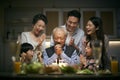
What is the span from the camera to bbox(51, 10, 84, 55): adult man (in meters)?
3.61

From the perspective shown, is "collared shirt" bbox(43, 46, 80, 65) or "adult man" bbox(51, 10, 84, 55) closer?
"collared shirt" bbox(43, 46, 80, 65)

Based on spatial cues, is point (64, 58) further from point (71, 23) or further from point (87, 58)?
point (71, 23)

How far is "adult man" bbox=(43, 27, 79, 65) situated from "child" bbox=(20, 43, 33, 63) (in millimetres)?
198

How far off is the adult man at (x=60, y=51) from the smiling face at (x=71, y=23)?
9cm

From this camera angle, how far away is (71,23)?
3.66 m

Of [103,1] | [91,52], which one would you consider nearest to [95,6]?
[103,1]

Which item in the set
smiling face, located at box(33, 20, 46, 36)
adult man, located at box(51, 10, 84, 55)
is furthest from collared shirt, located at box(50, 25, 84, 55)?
smiling face, located at box(33, 20, 46, 36)

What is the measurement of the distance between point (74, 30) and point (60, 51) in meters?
0.37

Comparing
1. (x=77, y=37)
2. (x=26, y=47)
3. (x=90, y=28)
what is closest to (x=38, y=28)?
(x=26, y=47)

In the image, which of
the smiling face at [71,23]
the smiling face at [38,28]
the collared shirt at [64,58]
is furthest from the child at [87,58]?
the smiling face at [38,28]

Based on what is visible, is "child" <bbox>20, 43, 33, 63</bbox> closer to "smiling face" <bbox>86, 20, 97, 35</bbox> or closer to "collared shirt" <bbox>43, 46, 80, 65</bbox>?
"collared shirt" <bbox>43, 46, 80, 65</bbox>

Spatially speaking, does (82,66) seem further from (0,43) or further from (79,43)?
(0,43)

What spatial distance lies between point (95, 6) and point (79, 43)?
61 centimetres

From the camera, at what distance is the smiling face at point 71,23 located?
144 inches
